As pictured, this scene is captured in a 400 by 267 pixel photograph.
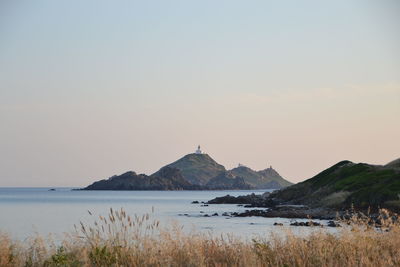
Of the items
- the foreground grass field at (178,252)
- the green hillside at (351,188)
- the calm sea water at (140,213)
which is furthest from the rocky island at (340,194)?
the foreground grass field at (178,252)

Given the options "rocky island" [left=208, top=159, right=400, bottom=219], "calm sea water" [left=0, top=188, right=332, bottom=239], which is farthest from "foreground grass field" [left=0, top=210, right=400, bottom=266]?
"rocky island" [left=208, top=159, right=400, bottom=219]

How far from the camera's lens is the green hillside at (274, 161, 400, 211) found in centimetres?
6041

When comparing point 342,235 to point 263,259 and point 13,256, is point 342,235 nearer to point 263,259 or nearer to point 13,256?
point 263,259

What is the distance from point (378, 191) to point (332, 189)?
69.2 ft

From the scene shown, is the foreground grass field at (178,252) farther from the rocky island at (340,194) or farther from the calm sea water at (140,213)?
the rocky island at (340,194)

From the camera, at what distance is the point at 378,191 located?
2424 inches

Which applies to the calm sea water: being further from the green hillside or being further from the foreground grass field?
the green hillside

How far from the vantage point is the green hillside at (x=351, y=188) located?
6041 centimetres

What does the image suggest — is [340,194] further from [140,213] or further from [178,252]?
[178,252]

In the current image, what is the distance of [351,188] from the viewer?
7388 centimetres

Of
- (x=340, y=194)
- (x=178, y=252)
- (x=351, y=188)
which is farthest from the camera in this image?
(x=351, y=188)

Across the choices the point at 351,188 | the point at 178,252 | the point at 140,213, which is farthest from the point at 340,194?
the point at 178,252

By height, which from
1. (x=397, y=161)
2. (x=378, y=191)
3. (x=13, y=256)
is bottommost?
(x=13, y=256)

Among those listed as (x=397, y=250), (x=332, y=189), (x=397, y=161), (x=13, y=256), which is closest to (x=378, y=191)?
(x=332, y=189)
